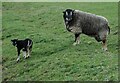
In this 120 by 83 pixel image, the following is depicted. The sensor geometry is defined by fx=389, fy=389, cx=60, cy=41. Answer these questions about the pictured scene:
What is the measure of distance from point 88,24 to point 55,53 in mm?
3445

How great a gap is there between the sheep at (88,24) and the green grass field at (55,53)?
1097 millimetres

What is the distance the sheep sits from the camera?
29.7 metres

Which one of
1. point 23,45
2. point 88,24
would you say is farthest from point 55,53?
point 88,24

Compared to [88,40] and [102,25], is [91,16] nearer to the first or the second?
[102,25]

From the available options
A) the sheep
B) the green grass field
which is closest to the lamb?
the green grass field

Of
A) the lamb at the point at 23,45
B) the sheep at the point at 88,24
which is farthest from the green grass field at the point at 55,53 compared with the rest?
the sheep at the point at 88,24

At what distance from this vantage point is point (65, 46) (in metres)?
32.0

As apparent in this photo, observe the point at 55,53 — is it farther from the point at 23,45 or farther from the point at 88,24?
the point at 88,24

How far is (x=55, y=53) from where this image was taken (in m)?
30.6

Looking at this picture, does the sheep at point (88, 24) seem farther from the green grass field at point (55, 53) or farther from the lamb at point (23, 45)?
the lamb at point (23, 45)

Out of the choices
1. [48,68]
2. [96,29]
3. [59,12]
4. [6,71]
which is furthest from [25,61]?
[59,12]

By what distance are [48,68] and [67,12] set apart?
5.24 metres

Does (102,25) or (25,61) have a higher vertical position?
(102,25)

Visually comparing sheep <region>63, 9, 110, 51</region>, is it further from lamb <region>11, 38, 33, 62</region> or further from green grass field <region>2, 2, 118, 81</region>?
lamb <region>11, 38, 33, 62</region>
